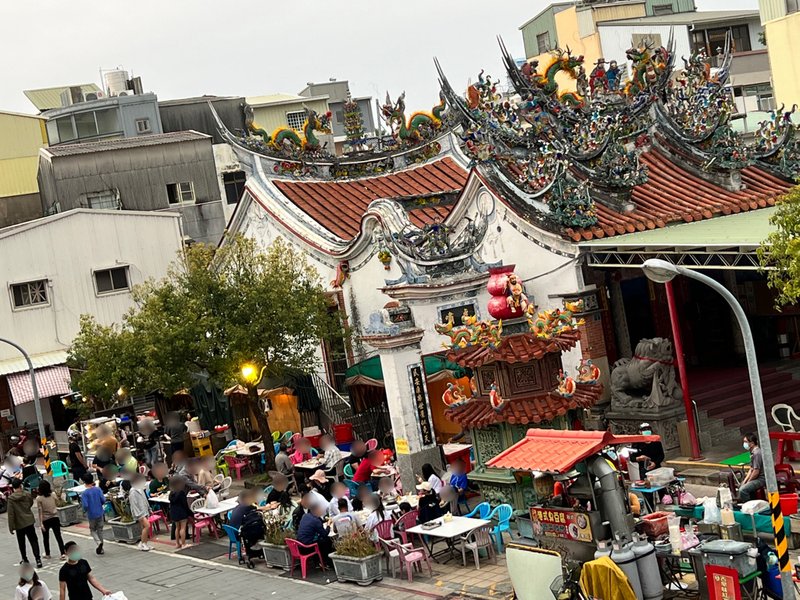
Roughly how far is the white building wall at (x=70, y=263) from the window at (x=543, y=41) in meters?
28.4

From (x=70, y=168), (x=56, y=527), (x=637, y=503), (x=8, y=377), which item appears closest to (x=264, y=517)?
(x=56, y=527)

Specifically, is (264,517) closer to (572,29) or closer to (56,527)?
(56,527)

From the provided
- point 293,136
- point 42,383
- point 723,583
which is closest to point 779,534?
point 723,583

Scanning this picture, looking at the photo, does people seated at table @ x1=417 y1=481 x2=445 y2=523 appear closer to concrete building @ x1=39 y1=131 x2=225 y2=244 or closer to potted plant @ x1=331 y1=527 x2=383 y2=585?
potted plant @ x1=331 y1=527 x2=383 y2=585

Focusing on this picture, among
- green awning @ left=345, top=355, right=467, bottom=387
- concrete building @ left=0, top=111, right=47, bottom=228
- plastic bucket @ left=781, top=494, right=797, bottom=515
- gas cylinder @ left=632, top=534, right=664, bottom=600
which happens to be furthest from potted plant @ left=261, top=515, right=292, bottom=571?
concrete building @ left=0, top=111, right=47, bottom=228

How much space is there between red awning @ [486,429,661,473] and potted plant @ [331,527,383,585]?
10.8ft

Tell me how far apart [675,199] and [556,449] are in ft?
40.6

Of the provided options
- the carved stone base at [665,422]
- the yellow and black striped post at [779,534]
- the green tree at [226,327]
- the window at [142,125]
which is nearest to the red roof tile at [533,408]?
the carved stone base at [665,422]

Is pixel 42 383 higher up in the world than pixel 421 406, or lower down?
higher up

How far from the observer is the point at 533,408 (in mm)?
21781

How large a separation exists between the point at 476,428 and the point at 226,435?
15.2 m

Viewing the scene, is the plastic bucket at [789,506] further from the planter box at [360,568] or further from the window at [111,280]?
the window at [111,280]

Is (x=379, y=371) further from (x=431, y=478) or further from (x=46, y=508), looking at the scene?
(x=46, y=508)

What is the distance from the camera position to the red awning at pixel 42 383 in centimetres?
4250
